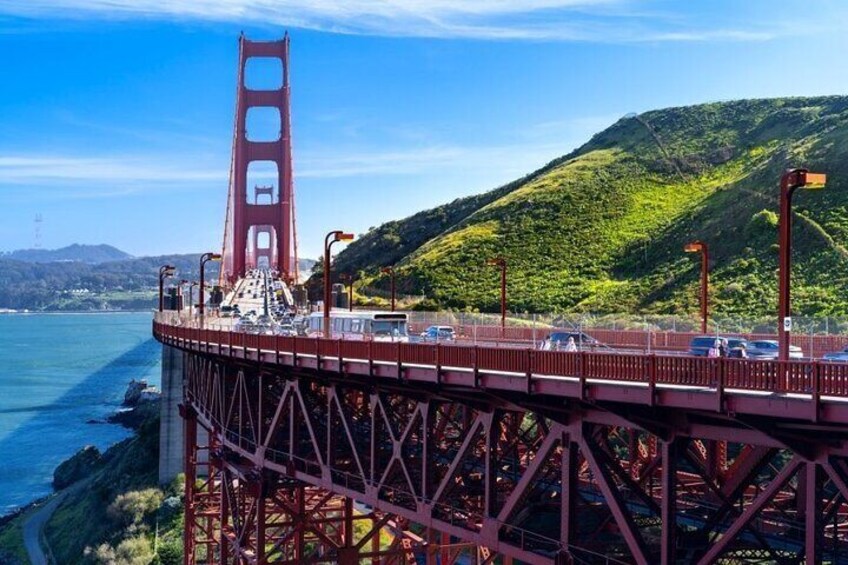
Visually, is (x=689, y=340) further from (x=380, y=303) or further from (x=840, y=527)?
(x=380, y=303)

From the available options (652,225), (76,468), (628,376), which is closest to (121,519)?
(76,468)

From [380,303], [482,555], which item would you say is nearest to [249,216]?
[380,303]

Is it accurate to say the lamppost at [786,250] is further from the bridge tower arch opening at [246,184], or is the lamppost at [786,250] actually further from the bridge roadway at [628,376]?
the bridge tower arch opening at [246,184]

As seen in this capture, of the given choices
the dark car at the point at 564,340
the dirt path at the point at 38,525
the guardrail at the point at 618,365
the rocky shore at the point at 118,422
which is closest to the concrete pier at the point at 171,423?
the dirt path at the point at 38,525

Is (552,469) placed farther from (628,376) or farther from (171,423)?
(171,423)

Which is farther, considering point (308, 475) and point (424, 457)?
point (308, 475)

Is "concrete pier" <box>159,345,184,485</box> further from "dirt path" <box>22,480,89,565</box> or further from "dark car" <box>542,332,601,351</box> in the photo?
"dark car" <box>542,332,601,351</box>
